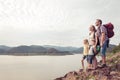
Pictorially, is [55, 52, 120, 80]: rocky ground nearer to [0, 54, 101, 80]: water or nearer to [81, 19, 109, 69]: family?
[81, 19, 109, 69]: family

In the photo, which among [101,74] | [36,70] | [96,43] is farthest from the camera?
[36,70]

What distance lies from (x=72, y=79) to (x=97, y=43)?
3.24m

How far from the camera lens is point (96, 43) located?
16719 millimetres

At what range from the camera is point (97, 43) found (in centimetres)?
1677

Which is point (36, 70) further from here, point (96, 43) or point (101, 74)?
point (101, 74)

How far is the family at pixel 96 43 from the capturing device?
1633 centimetres

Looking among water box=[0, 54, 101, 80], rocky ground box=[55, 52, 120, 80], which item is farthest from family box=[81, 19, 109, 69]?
water box=[0, 54, 101, 80]

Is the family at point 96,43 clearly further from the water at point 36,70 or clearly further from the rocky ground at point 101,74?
the water at point 36,70

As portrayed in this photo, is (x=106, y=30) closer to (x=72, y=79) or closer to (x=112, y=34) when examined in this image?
(x=112, y=34)

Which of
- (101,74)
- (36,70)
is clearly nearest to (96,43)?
(101,74)

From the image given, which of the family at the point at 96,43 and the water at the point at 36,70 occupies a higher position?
the family at the point at 96,43

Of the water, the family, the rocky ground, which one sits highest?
the family

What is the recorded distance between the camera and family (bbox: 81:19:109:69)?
53.6ft

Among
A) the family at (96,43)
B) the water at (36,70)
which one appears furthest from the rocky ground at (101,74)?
the water at (36,70)
